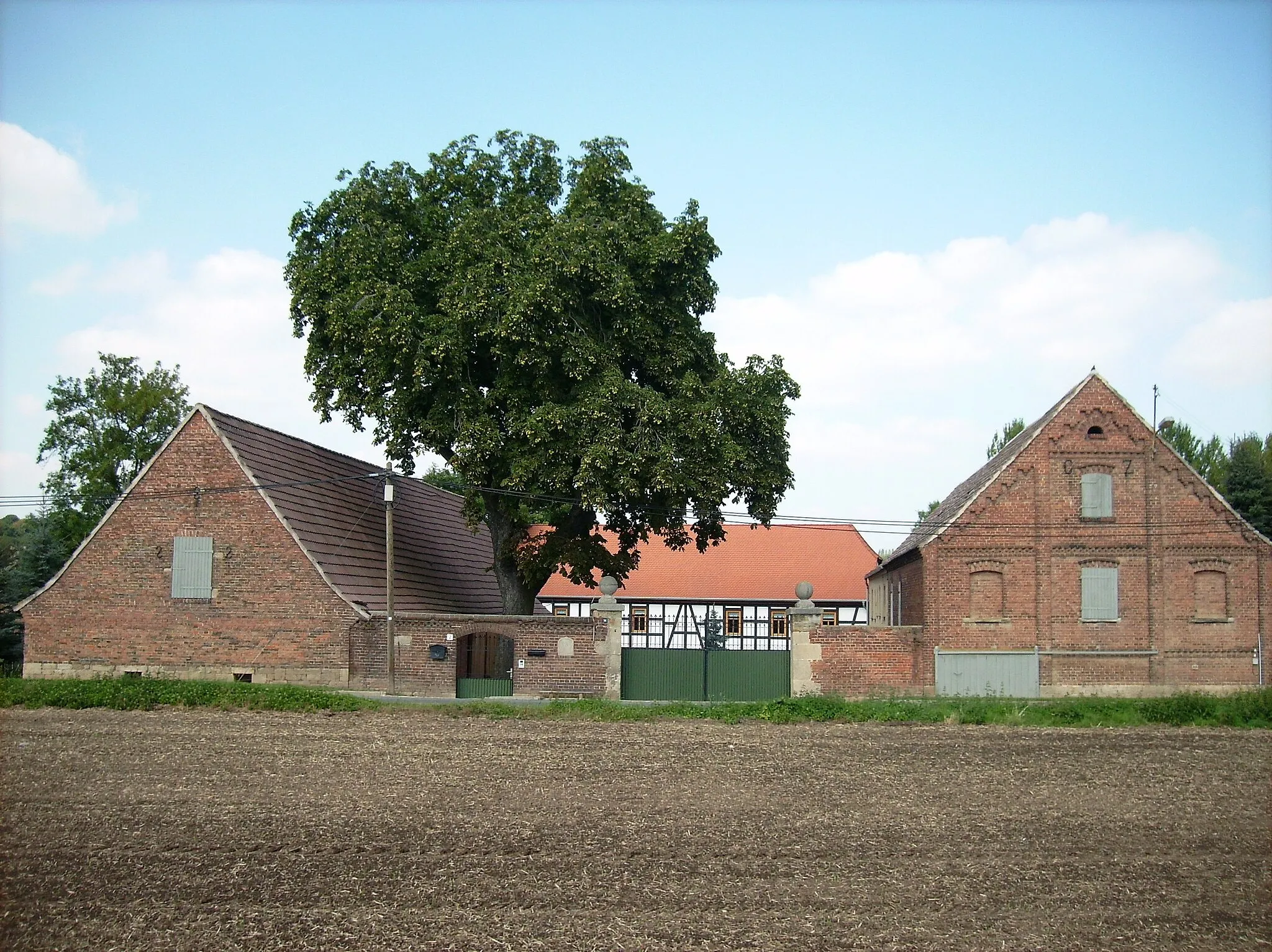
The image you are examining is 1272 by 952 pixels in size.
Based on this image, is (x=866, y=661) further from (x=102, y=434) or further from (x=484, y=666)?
(x=102, y=434)

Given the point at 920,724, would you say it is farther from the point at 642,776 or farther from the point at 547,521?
the point at 547,521

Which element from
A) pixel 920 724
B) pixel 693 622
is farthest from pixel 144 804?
pixel 693 622

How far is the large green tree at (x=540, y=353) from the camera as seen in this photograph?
27.3 m

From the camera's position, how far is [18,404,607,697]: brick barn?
A: 27.2 m

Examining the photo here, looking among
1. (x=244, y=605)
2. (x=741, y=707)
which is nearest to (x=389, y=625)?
(x=244, y=605)

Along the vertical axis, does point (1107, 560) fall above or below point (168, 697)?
above

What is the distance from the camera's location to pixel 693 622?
43.8 meters

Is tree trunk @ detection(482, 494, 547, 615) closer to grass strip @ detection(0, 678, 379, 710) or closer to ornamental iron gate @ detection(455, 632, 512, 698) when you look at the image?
ornamental iron gate @ detection(455, 632, 512, 698)

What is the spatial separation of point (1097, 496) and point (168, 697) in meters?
24.4

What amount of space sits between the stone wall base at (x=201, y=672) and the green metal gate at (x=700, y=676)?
704cm

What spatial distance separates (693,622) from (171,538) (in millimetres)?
21200

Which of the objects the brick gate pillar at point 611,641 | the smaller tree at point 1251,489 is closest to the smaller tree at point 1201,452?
the smaller tree at point 1251,489

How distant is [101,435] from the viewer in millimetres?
48656

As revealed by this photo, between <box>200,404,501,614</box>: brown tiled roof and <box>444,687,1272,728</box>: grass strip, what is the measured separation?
7401mm
